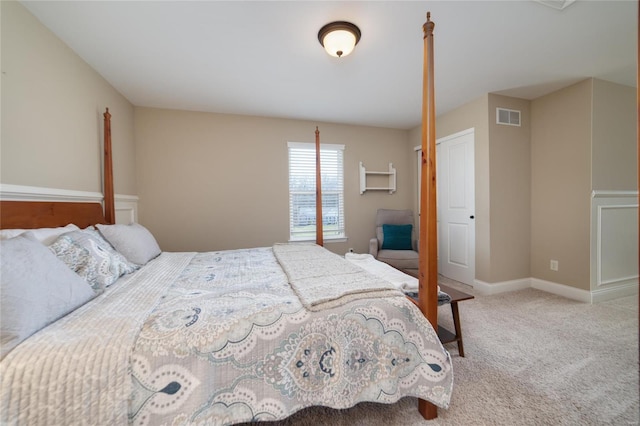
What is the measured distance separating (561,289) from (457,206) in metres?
1.48

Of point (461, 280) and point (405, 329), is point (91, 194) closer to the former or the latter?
point (405, 329)

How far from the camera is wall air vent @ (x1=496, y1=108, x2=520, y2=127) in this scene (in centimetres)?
286

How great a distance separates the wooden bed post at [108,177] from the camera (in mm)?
2229

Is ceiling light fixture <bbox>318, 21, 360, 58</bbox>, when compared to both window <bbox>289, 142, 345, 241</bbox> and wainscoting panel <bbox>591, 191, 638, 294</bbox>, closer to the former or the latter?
window <bbox>289, 142, 345, 241</bbox>

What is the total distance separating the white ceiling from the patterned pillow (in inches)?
62.1

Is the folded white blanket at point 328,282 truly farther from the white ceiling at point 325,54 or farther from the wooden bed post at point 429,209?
the white ceiling at point 325,54

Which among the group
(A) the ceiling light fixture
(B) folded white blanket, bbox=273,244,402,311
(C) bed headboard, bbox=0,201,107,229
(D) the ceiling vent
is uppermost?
(D) the ceiling vent

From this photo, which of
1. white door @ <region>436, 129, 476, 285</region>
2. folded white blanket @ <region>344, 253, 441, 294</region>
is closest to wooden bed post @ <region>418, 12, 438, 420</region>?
folded white blanket @ <region>344, 253, 441, 294</region>

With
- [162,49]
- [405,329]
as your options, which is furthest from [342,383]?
[162,49]

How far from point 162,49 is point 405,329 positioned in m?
2.79

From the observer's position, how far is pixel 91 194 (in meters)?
2.10

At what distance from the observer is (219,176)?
10.8 ft

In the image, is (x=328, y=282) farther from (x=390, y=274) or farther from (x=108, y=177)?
(x=108, y=177)

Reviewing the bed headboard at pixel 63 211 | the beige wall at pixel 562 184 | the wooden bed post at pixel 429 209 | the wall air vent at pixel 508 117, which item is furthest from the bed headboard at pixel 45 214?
the beige wall at pixel 562 184
